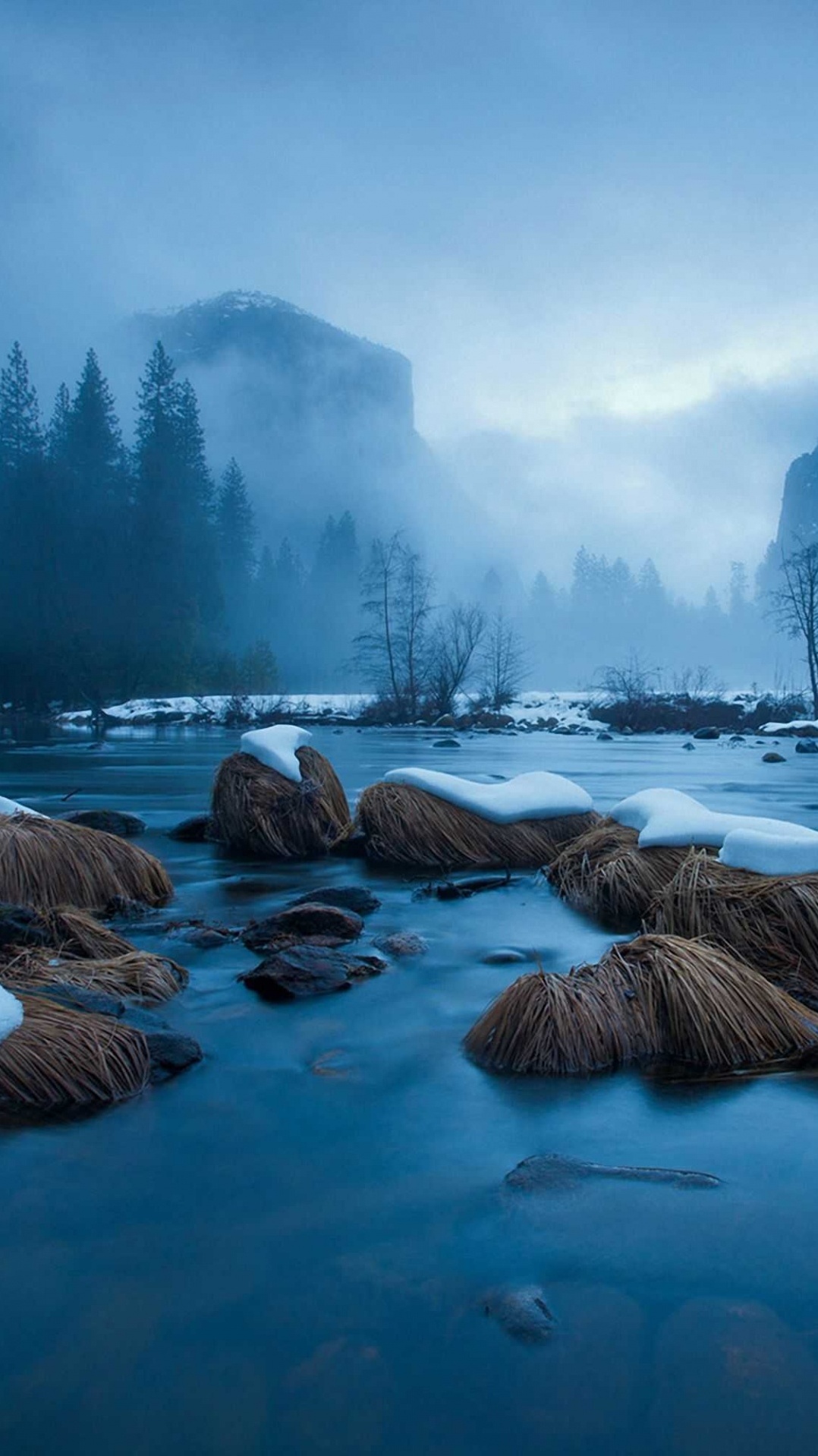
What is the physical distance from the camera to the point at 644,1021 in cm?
389

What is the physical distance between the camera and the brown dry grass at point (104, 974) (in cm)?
422

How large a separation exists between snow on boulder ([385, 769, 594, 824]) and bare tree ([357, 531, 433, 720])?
34.4m

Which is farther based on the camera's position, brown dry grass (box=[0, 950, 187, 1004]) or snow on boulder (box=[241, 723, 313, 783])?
snow on boulder (box=[241, 723, 313, 783])

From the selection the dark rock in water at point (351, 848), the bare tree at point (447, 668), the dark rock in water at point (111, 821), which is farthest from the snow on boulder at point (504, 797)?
the bare tree at point (447, 668)

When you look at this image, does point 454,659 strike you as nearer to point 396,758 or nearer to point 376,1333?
point 396,758

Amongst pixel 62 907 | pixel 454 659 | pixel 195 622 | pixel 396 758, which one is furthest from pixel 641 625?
pixel 62 907

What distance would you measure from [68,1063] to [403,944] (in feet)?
8.10

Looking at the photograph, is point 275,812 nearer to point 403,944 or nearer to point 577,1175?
point 403,944

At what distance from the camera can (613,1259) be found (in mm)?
2449

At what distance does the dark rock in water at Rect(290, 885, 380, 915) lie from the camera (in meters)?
6.55

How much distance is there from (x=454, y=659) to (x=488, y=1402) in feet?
140

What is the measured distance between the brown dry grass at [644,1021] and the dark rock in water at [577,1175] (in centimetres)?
75

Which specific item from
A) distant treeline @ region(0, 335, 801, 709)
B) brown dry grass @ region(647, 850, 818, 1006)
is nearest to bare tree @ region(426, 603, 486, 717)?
distant treeline @ region(0, 335, 801, 709)

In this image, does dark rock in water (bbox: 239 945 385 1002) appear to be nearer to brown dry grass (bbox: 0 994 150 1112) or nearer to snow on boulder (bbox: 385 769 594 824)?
brown dry grass (bbox: 0 994 150 1112)
